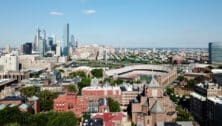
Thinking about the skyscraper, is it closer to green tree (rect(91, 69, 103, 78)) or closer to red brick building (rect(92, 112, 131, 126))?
green tree (rect(91, 69, 103, 78))

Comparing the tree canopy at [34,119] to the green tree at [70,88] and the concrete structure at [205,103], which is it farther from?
the green tree at [70,88]

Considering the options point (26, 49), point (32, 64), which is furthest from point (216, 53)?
point (26, 49)

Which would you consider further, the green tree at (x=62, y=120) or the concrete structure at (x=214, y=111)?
the concrete structure at (x=214, y=111)

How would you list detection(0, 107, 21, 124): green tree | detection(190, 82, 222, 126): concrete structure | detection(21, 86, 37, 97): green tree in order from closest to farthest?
detection(0, 107, 21, 124): green tree < detection(190, 82, 222, 126): concrete structure < detection(21, 86, 37, 97): green tree

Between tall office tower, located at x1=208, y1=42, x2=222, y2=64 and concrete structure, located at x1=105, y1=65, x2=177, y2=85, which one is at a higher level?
tall office tower, located at x1=208, y1=42, x2=222, y2=64

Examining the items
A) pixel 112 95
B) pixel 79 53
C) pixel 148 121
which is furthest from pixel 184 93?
pixel 79 53

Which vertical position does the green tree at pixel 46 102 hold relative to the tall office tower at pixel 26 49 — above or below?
below

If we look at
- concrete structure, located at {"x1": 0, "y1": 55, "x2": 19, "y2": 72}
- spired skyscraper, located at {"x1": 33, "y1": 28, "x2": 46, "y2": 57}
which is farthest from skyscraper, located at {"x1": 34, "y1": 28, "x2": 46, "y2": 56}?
concrete structure, located at {"x1": 0, "y1": 55, "x2": 19, "y2": 72}

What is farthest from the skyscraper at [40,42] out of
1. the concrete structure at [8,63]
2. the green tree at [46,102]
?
the green tree at [46,102]
